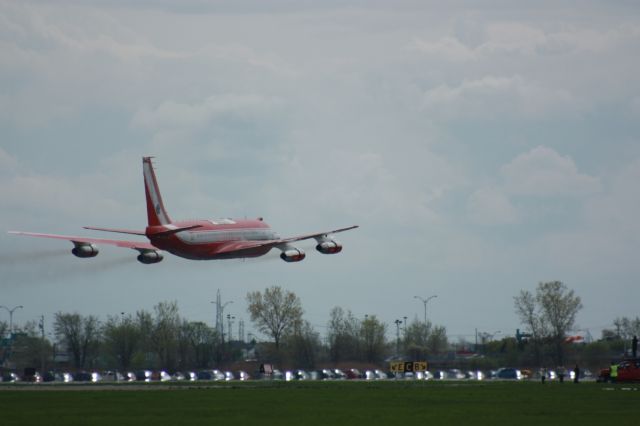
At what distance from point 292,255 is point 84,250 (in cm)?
2182

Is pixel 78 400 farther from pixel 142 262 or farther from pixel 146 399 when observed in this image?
pixel 142 262

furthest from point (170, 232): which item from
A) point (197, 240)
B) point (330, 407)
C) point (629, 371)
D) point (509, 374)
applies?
point (509, 374)

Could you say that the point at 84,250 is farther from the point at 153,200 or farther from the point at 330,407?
the point at 330,407

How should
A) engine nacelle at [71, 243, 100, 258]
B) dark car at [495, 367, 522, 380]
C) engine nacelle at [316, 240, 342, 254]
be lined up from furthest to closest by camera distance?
dark car at [495, 367, 522, 380] → engine nacelle at [316, 240, 342, 254] → engine nacelle at [71, 243, 100, 258]

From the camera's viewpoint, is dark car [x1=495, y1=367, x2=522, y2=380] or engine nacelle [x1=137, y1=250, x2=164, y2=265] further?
dark car [x1=495, y1=367, x2=522, y2=380]

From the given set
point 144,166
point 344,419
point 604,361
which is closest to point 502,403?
point 344,419

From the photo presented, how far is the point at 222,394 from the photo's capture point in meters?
90.9

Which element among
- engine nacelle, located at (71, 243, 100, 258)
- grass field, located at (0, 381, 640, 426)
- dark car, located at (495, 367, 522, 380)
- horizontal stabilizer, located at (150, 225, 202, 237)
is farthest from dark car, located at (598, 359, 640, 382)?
engine nacelle, located at (71, 243, 100, 258)

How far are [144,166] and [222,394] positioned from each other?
30940 mm

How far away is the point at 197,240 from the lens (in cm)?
11150

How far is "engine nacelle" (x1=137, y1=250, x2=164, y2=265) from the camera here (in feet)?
370

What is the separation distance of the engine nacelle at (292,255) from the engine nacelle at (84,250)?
2015 cm

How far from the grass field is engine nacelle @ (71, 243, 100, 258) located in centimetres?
1487

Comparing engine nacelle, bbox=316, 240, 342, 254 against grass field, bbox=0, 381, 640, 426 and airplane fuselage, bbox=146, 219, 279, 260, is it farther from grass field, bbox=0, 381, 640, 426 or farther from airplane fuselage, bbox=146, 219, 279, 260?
grass field, bbox=0, 381, 640, 426
